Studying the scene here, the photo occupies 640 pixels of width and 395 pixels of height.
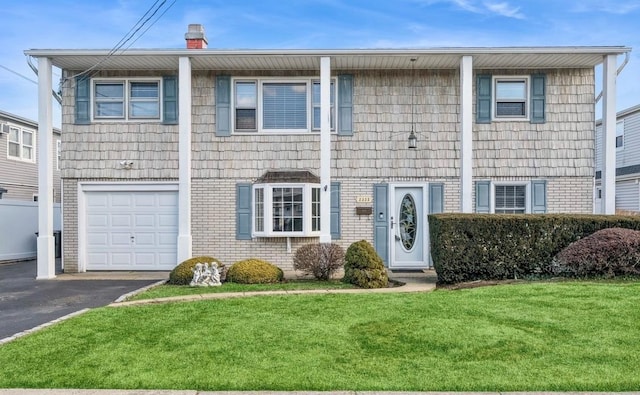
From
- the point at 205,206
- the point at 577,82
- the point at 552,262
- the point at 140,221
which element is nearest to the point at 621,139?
the point at 577,82

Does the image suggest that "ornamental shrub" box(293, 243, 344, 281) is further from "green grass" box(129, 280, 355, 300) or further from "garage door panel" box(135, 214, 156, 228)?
"garage door panel" box(135, 214, 156, 228)

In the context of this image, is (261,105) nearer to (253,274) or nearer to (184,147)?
(184,147)

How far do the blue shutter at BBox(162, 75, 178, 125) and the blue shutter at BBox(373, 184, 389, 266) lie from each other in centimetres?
533

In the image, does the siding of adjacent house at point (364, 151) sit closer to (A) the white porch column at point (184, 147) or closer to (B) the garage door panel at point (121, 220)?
(A) the white porch column at point (184, 147)

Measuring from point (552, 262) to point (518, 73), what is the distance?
513cm

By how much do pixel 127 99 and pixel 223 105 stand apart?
2.42 m

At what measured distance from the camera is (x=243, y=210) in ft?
38.8

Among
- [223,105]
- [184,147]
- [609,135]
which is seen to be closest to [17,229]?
[184,147]

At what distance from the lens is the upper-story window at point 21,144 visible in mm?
20156

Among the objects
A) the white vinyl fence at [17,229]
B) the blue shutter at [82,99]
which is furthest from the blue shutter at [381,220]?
the white vinyl fence at [17,229]

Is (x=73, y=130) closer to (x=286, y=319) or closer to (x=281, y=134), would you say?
(x=281, y=134)

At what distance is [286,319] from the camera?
6.18 m

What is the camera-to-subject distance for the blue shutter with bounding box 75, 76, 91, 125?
1190 cm

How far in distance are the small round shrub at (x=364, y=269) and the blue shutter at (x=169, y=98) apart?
19.2 ft
